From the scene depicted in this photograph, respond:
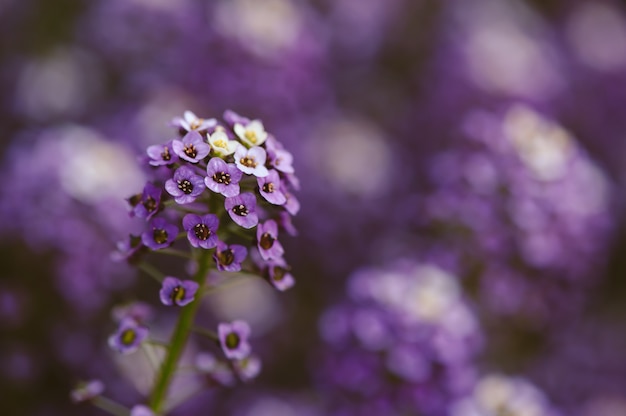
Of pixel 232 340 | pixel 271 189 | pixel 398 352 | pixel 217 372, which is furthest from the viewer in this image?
pixel 398 352

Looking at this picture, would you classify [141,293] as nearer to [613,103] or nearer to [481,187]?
[481,187]

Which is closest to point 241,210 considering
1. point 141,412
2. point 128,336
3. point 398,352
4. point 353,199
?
point 128,336

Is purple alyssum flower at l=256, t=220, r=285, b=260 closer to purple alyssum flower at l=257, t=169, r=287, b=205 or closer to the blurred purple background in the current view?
purple alyssum flower at l=257, t=169, r=287, b=205

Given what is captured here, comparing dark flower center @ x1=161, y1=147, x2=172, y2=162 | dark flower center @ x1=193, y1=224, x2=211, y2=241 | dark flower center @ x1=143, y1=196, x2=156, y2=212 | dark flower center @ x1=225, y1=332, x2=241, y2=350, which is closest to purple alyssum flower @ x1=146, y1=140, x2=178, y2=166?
dark flower center @ x1=161, y1=147, x2=172, y2=162

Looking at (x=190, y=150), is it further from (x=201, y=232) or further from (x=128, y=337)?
(x=128, y=337)

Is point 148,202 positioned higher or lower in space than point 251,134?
lower

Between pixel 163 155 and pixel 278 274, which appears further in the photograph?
pixel 278 274

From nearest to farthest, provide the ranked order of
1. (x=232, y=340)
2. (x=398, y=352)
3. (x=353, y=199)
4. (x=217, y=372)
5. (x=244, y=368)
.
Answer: (x=232, y=340) → (x=244, y=368) → (x=217, y=372) → (x=398, y=352) → (x=353, y=199)
